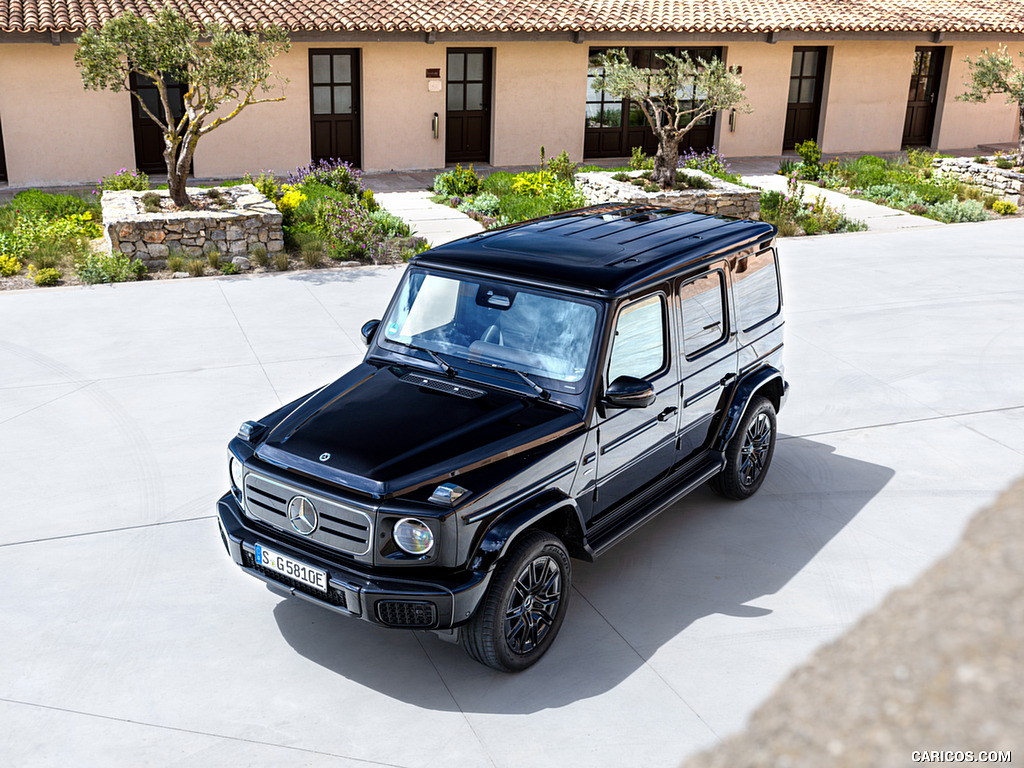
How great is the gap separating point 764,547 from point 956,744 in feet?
17.3

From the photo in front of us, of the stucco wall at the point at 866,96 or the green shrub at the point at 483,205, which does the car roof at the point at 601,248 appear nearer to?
the green shrub at the point at 483,205

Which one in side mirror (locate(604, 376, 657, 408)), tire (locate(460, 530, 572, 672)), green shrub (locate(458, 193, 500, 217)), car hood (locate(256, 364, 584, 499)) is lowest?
tire (locate(460, 530, 572, 672))

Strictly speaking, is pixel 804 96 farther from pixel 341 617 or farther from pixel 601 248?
pixel 341 617

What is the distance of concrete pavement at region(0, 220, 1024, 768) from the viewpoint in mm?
4578

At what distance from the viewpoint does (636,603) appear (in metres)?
5.61

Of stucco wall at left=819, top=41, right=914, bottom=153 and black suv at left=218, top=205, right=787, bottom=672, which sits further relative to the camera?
stucco wall at left=819, top=41, right=914, bottom=153

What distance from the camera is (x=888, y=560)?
6074mm

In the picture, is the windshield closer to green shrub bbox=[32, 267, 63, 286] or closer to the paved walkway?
green shrub bbox=[32, 267, 63, 286]

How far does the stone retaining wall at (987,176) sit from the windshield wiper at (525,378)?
16168 millimetres

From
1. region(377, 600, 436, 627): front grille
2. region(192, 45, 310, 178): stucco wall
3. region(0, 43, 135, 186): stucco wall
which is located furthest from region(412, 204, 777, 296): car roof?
region(0, 43, 135, 186): stucco wall

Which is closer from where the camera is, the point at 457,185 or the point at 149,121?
the point at 457,185

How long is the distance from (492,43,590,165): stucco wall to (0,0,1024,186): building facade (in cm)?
3

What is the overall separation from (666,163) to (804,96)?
377 inches

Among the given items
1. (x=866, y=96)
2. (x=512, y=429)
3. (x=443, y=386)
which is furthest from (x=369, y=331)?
(x=866, y=96)
